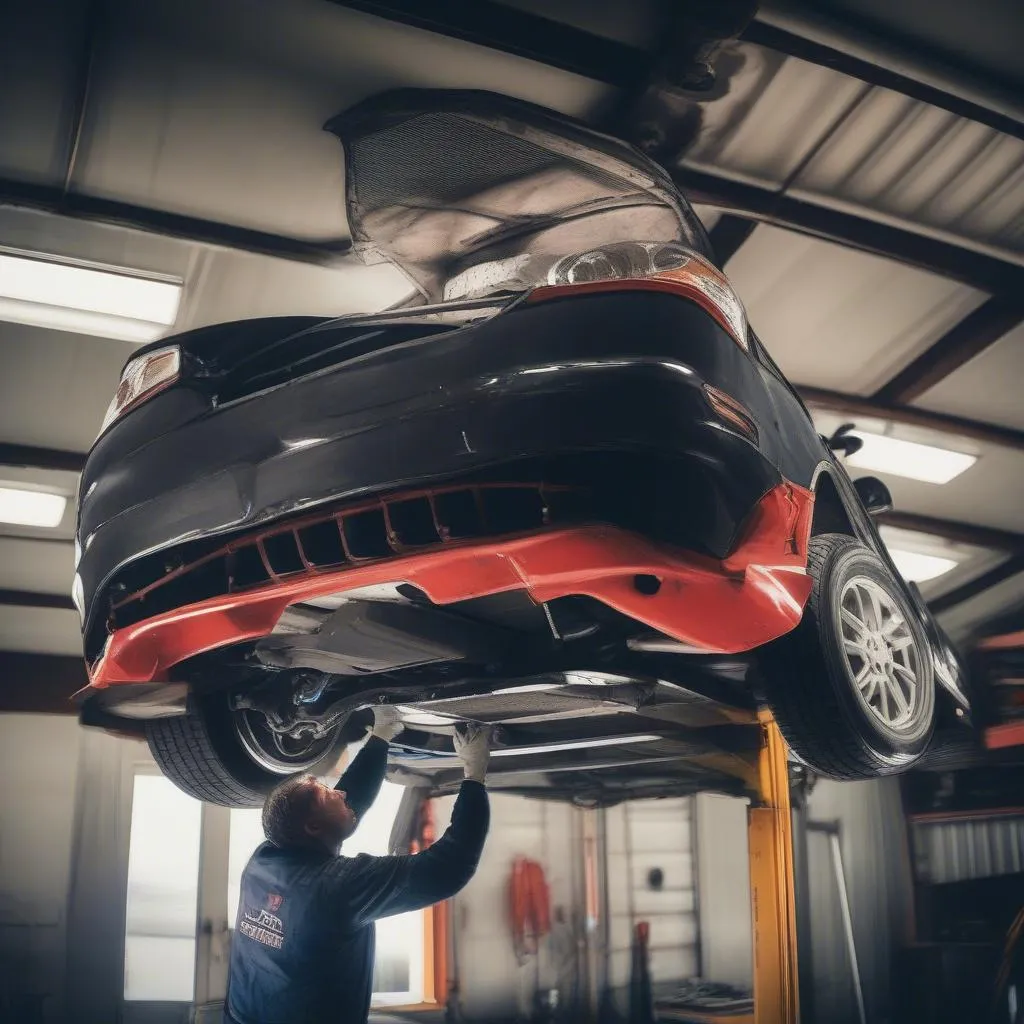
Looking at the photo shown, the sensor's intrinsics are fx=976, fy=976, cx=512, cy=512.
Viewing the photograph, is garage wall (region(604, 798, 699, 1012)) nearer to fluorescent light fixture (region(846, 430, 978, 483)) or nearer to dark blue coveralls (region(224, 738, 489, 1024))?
fluorescent light fixture (region(846, 430, 978, 483))

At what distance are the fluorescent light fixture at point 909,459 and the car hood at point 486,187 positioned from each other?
111 inches

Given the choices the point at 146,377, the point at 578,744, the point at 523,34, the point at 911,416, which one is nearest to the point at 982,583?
the point at 911,416

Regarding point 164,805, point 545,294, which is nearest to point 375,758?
point 545,294

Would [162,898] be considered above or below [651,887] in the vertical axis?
below

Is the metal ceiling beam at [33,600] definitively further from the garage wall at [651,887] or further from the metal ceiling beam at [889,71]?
the metal ceiling beam at [889,71]

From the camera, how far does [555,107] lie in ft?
9.82

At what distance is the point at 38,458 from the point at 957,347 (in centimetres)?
422

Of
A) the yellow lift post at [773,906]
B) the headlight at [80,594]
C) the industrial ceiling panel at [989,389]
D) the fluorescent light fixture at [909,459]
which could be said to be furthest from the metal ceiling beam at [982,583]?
the headlight at [80,594]

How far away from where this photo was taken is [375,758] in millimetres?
2873

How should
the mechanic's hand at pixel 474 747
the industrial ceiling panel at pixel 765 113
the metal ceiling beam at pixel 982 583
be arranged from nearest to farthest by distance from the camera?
the mechanic's hand at pixel 474 747 < the industrial ceiling panel at pixel 765 113 < the metal ceiling beam at pixel 982 583

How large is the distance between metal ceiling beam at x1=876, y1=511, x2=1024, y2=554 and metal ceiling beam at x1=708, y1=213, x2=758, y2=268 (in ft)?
8.75

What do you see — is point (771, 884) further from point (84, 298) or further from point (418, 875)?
point (84, 298)

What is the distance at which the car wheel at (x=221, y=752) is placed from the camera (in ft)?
8.05

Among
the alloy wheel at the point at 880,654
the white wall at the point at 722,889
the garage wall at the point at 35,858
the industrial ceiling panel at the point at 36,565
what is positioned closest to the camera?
the alloy wheel at the point at 880,654
